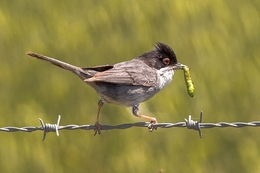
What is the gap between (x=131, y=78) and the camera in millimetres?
9070

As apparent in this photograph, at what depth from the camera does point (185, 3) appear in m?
12.4

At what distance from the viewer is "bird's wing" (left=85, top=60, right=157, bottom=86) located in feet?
28.7

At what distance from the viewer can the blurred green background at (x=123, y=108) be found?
36.1 ft

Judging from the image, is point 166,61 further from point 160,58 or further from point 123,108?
point 123,108

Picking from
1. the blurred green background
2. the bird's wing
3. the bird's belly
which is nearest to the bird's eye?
the bird's wing

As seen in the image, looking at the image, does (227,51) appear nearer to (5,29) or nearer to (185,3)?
(185,3)

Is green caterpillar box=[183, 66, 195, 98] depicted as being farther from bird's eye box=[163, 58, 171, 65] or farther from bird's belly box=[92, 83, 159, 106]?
bird's belly box=[92, 83, 159, 106]

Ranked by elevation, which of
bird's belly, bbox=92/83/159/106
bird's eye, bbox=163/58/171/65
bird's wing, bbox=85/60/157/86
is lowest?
bird's belly, bbox=92/83/159/106

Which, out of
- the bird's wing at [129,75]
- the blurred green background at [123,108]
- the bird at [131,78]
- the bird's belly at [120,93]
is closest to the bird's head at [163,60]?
the bird at [131,78]

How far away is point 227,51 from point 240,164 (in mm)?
1848

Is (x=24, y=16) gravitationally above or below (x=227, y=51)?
above

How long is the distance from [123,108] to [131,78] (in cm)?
214

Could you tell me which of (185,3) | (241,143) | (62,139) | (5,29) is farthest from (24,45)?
(241,143)

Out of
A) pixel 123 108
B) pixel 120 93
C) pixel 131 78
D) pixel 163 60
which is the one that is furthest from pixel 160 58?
pixel 123 108
